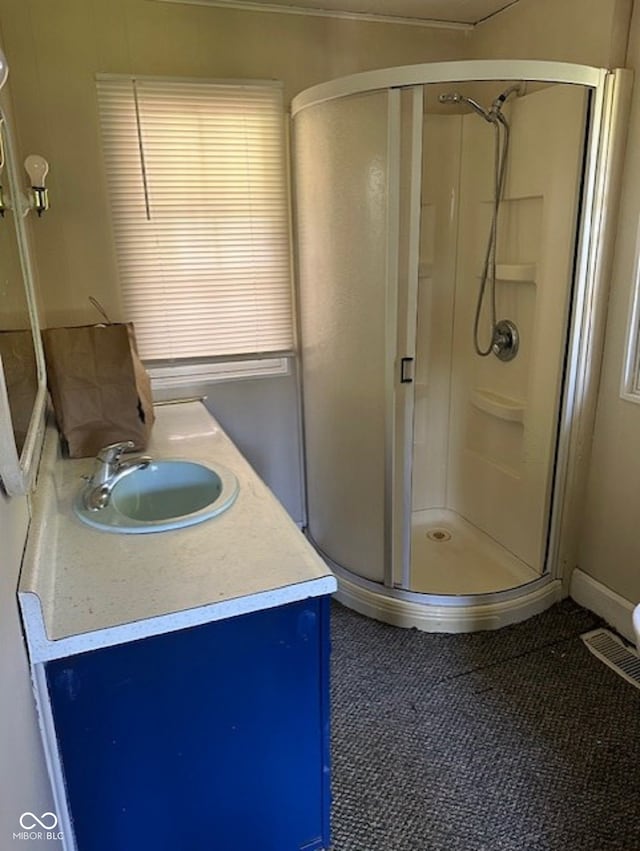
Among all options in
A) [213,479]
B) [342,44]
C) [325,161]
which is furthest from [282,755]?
[342,44]

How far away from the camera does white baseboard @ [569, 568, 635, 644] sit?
220 cm

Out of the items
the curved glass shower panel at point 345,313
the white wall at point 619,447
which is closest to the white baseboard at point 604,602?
the white wall at point 619,447

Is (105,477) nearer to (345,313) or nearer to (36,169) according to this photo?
(36,169)

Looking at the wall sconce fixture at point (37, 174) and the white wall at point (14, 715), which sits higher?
the wall sconce fixture at point (37, 174)

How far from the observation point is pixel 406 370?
6.88ft

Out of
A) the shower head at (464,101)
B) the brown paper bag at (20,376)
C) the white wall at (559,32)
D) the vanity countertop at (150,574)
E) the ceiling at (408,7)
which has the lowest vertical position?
the vanity countertop at (150,574)

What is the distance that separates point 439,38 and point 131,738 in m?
2.83

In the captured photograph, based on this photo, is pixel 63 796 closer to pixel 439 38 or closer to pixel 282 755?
pixel 282 755

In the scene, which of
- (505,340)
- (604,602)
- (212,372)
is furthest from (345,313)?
(604,602)

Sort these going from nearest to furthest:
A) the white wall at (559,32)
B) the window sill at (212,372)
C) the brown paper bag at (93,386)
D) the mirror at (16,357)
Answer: the mirror at (16,357), the brown paper bag at (93,386), the white wall at (559,32), the window sill at (212,372)

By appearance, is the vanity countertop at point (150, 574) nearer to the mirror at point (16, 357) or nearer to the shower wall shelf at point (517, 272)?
the mirror at point (16, 357)

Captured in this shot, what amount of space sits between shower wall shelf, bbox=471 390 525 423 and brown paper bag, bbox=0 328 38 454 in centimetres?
192

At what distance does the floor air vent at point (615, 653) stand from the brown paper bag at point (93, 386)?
178cm

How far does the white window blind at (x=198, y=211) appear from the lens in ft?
7.37
